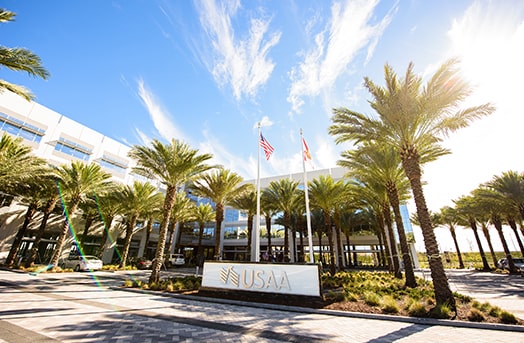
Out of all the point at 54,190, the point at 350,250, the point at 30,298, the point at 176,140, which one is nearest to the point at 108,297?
the point at 30,298

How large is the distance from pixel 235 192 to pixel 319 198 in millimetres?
8512

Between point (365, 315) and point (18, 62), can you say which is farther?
point (18, 62)

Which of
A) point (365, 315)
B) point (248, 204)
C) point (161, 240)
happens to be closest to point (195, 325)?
point (365, 315)

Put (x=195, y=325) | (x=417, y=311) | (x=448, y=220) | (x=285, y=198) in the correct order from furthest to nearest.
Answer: (x=448, y=220) → (x=285, y=198) → (x=417, y=311) → (x=195, y=325)

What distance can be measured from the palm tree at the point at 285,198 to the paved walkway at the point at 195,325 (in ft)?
52.7

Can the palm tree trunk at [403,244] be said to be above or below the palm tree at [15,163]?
below

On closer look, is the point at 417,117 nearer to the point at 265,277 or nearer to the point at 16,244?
the point at 265,277

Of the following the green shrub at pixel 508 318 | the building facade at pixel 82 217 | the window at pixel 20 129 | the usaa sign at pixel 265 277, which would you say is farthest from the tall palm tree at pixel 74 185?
the green shrub at pixel 508 318

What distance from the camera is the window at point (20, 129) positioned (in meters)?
23.5

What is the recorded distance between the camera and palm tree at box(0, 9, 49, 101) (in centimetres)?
902

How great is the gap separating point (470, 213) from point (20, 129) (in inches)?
2212

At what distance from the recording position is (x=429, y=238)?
988cm

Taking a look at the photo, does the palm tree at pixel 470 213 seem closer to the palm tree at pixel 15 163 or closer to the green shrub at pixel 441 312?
the green shrub at pixel 441 312

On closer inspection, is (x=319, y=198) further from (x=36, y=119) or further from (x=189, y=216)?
(x=36, y=119)
